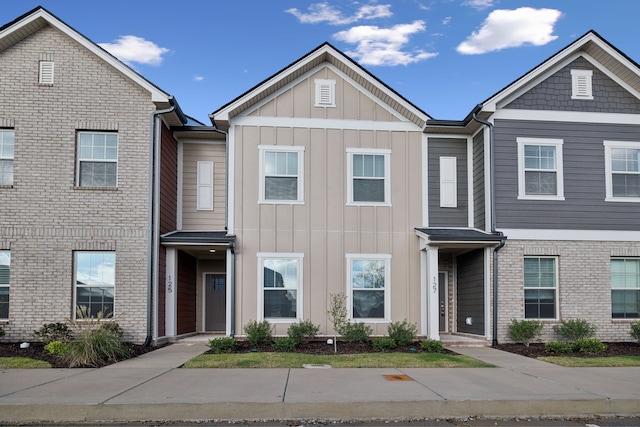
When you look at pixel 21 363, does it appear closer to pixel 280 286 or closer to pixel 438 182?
pixel 280 286

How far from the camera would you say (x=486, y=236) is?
1552cm

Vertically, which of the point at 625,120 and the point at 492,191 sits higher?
the point at 625,120

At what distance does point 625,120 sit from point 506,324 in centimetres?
643

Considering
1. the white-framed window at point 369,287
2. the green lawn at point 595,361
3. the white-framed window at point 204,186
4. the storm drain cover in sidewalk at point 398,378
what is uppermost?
the white-framed window at point 204,186

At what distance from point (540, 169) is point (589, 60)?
332 cm

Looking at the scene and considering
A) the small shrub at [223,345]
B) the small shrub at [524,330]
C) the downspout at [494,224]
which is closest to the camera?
the small shrub at [223,345]

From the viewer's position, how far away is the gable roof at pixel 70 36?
48.5 feet

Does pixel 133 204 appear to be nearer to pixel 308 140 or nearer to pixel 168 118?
pixel 168 118

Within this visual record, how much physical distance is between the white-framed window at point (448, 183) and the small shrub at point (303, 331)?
16.0 ft

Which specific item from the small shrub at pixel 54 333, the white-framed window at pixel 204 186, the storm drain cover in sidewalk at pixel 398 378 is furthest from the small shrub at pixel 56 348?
the storm drain cover in sidewalk at pixel 398 378

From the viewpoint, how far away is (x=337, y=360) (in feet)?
40.9

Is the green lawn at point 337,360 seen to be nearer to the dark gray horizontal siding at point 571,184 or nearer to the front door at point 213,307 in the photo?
the dark gray horizontal siding at point 571,184

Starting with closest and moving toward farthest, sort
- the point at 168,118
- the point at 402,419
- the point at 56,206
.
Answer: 1. the point at 402,419
2. the point at 56,206
3. the point at 168,118

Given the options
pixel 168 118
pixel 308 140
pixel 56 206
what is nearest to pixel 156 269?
pixel 56 206
